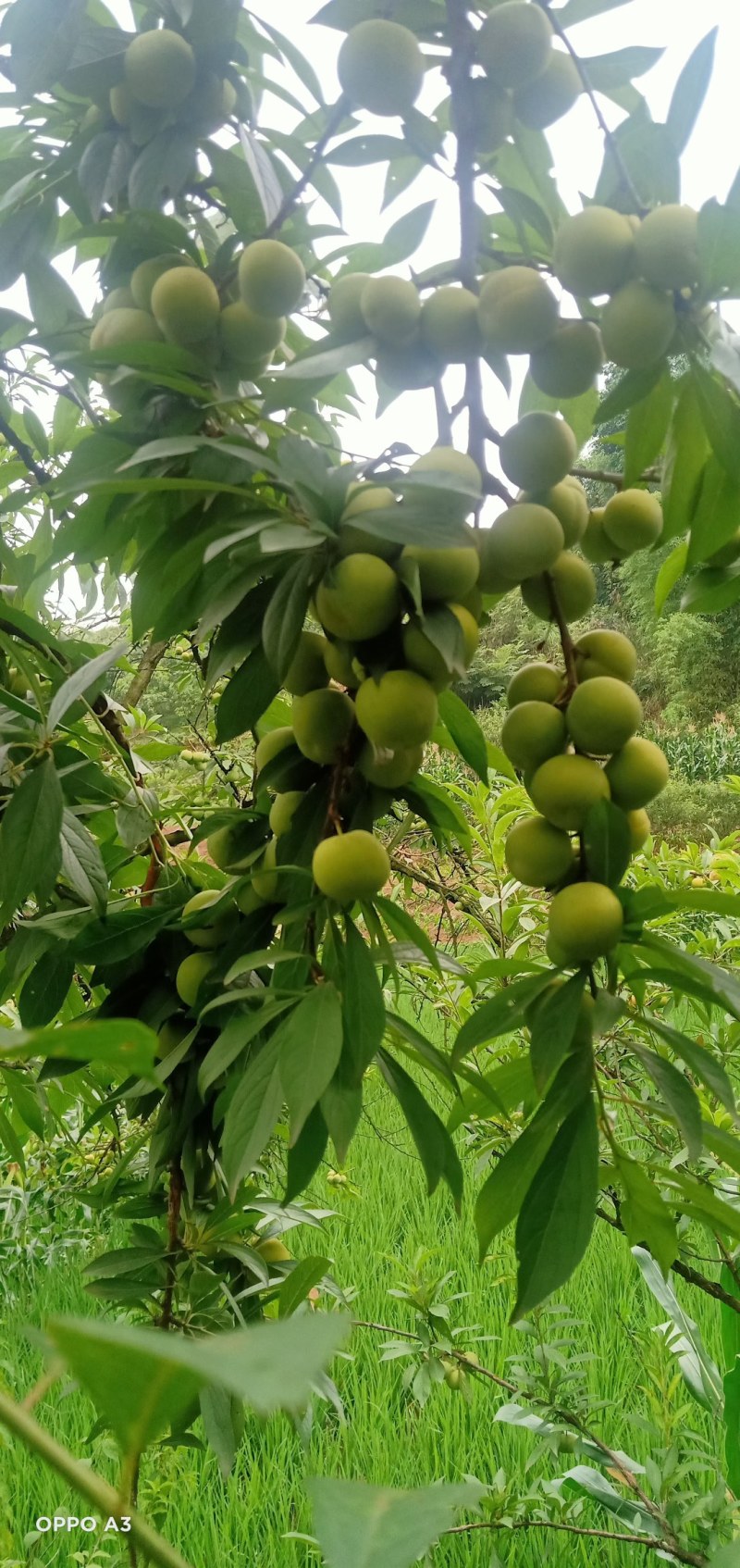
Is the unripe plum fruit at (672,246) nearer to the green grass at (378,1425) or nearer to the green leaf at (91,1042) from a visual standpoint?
the green leaf at (91,1042)

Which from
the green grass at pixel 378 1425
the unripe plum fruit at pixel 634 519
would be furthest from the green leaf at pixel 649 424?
the green grass at pixel 378 1425

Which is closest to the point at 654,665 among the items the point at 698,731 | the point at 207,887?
the point at 698,731

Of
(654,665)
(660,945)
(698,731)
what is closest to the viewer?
(660,945)

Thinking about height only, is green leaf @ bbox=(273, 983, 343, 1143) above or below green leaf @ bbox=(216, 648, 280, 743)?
below

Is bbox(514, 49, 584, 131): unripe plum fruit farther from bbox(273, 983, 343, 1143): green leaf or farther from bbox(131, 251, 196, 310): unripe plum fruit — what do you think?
bbox(273, 983, 343, 1143): green leaf

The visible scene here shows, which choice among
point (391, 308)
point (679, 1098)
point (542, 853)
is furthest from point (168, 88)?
point (679, 1098)

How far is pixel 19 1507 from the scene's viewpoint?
1.08 meters

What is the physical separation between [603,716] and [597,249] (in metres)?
0.17

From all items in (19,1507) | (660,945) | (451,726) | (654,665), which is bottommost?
(19,1507)

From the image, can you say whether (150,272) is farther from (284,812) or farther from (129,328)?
(284,812)

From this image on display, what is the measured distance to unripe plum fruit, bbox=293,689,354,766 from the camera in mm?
399

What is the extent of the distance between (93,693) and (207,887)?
165 millimetres

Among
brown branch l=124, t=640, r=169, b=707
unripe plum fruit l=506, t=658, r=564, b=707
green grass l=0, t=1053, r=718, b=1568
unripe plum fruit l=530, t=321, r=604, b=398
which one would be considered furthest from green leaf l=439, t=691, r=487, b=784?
green grass l=0, t=1053, r=718, b=1568

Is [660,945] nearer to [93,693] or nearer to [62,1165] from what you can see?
[93,693]
